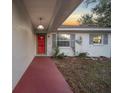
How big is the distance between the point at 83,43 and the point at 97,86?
41.1 feet

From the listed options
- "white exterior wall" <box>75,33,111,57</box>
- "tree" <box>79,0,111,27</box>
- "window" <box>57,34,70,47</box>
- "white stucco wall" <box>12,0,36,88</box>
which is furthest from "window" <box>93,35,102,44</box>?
"tree" <box>79,0,111,27</box>

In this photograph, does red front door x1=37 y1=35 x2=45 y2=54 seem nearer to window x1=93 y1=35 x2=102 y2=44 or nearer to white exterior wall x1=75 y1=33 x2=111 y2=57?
white exterior wall x1=75 y1=33 x2=111 y2=57

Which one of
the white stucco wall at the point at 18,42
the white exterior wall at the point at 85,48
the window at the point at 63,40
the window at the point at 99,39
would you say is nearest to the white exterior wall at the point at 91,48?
the white exterior wall at the point at 85,48

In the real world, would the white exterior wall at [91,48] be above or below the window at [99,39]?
below

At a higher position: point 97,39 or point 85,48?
point 97,39

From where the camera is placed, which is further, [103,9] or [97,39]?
[97,39]

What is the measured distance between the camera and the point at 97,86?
20.1 feet

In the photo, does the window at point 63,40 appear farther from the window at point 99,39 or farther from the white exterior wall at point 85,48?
the window at point 99,39

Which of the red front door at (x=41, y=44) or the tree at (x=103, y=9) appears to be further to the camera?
the red front door at (x=41, y=44)

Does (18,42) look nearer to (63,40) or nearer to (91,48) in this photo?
(63,40)

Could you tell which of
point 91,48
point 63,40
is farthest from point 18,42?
point 91,48

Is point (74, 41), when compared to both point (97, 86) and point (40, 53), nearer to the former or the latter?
point (40, 53)

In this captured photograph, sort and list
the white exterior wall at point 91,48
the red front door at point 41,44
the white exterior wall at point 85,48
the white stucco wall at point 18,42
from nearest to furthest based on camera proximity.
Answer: the white stucco wall at point 18,42 < the white exterior wall at point 85,48 < the white exterior wall at point 91,48 < the red front door at point 41,44
